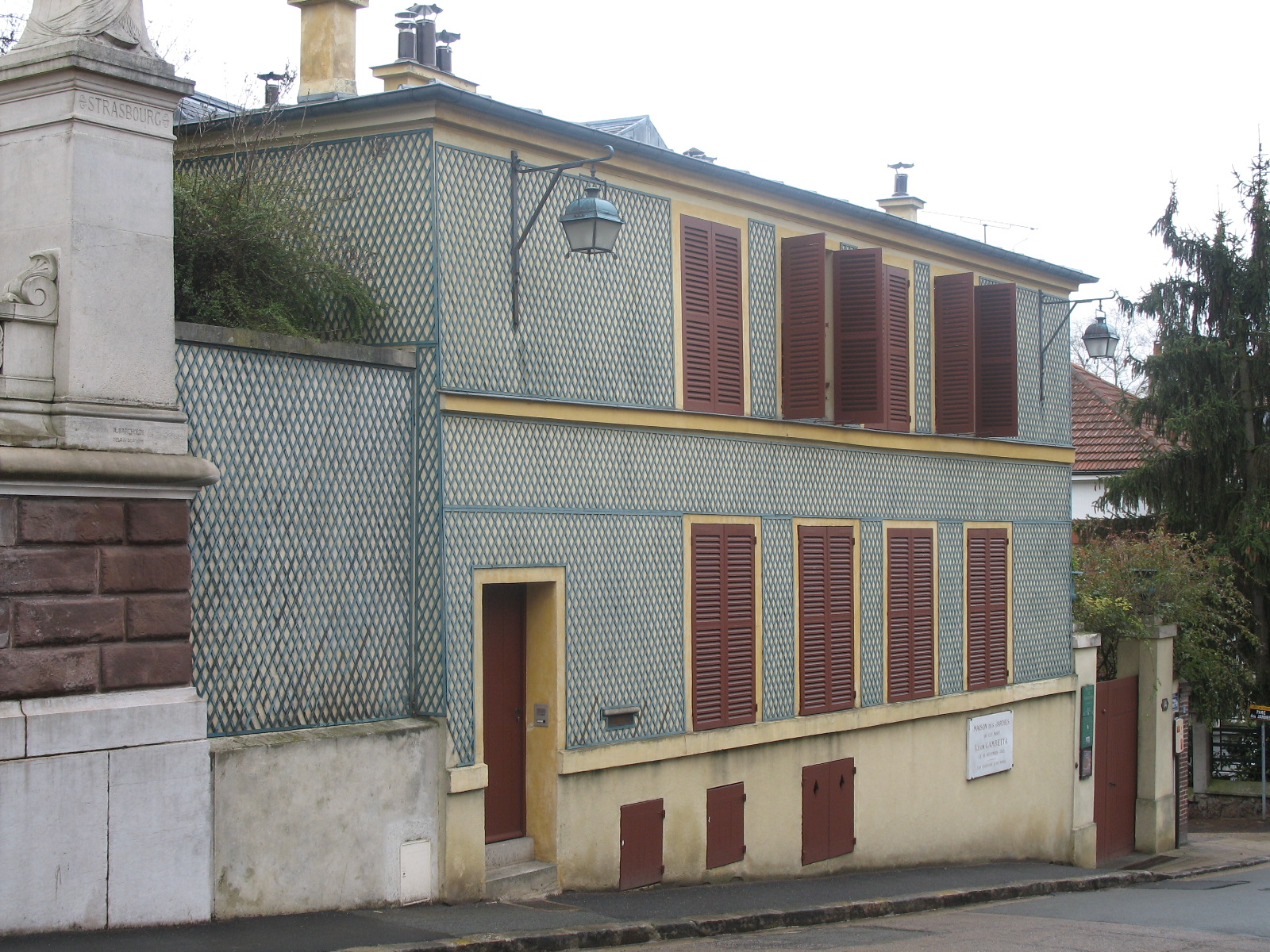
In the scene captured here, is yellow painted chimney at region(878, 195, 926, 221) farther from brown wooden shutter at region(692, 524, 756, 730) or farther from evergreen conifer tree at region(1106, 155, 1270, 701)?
evergreen conifer tree at region(1106, 155, 1270, 701)

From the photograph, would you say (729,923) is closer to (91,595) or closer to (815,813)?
(815,813)

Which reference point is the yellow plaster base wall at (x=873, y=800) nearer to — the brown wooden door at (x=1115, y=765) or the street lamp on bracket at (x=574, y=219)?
the brown wooden door at (x=1115, y=765)

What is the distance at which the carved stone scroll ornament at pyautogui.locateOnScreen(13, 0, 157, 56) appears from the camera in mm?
8539

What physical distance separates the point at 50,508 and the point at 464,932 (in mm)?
3606

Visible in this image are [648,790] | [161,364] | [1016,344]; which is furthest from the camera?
[1016,344]

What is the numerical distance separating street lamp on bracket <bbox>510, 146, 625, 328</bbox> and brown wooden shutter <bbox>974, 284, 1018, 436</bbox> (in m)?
7.32

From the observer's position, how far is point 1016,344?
58.6 ft

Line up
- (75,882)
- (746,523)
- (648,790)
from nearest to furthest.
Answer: (75,882)
(648,790)
(746,523)

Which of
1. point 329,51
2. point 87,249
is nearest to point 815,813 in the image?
point 329,51

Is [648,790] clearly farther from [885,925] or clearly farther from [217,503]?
[217,503]

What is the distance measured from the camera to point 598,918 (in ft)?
35.1

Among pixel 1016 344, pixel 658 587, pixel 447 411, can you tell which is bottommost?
pixel 658 587

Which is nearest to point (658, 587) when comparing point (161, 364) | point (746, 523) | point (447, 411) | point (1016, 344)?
point (746, 523)

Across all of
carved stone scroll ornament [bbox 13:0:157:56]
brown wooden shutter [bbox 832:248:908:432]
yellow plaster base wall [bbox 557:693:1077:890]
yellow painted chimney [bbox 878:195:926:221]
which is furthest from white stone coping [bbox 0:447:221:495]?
yellow painted chimney [bbox 878:195:926:221]
